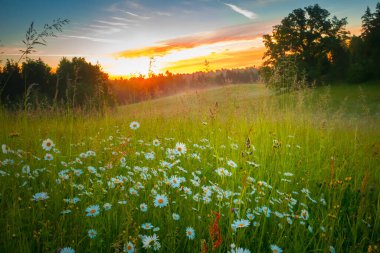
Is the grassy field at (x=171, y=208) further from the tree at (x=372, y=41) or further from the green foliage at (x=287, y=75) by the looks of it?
the tree at (x=372, y=41)

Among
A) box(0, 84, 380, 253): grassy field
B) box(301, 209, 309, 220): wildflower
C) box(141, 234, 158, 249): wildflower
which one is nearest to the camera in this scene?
box(141, 234, 158, 249): wildflower

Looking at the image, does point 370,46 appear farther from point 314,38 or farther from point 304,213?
point 304,213

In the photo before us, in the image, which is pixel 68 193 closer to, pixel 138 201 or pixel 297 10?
pixel 138 201

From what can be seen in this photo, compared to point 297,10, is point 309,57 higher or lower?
lower

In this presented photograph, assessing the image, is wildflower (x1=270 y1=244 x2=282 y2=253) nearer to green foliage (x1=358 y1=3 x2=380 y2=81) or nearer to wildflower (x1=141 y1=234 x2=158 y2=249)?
wildflower (x1=141 y1=234 x2=158 y2=249)

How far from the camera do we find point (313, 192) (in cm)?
322

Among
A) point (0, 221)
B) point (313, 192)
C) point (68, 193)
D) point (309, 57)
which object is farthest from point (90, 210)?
point (309, 57)

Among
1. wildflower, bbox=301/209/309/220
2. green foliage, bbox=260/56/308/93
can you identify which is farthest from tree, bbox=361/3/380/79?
wildflower, bbox=301/209/309/220

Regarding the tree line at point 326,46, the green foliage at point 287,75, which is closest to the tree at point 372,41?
the tree line at point 326,46

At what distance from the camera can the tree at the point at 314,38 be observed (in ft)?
113

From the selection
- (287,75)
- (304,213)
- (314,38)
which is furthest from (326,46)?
(304,213)

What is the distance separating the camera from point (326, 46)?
34.5 meters

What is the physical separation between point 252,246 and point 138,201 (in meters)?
1.08

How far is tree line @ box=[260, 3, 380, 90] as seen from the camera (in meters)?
31.9
